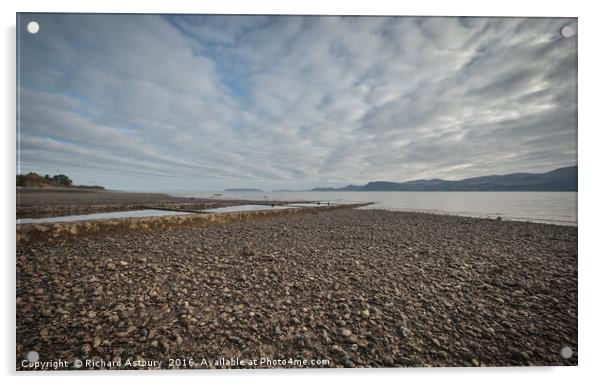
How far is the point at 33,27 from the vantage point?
379 centimetres

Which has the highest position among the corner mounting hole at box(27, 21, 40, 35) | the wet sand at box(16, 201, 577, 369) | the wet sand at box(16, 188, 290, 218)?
the corner mounting hole at box(27, 21, 40, 35)

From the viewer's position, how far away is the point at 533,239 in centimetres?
830

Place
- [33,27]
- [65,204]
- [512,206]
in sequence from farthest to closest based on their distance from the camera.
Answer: [512,206] < [65,204] < [33,27]

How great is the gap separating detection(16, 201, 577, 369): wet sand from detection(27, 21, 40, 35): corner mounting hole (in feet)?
13.9

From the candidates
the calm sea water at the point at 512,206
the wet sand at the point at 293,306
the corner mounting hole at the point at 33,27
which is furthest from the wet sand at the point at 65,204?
the calm sea water at the point at 512,206

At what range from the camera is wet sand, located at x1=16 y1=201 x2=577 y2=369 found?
9.20 feet

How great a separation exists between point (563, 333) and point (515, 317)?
22.4 inches

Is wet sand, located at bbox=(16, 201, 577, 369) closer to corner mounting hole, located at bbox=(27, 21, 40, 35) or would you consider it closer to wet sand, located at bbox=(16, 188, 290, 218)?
wet sand, located at bbox=(16, 188, 290, 218)

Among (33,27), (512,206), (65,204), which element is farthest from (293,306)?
(512,206)

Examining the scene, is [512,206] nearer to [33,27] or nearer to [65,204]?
[33,27]

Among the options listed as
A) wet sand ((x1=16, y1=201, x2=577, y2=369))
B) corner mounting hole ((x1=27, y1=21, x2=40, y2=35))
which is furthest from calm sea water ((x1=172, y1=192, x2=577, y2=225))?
corner mounting hole ((x1=27, y1=21, x2=40, y2=35))

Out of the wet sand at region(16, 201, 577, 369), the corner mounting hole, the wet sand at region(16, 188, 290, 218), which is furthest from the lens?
the wet sand at region(16, 188, 290, 218)

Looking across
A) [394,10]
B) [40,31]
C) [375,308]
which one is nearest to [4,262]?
[40,31]

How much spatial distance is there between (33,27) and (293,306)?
6355 mm
